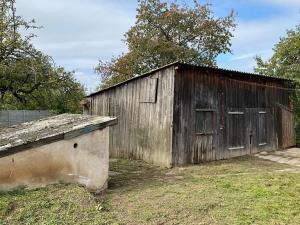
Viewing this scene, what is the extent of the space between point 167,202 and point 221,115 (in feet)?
25.2

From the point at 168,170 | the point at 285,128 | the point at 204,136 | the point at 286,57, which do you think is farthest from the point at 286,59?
the point at 168,170

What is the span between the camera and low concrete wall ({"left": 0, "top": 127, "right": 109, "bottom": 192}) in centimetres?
816

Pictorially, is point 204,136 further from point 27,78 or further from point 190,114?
point 27,78

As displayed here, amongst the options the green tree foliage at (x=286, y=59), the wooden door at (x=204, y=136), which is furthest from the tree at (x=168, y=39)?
the wooden door at (x=204, y=136)

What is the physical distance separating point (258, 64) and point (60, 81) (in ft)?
45.7

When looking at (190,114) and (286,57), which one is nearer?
(190,114)

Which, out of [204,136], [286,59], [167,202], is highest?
[286,59]

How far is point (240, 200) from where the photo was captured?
26.3 ft

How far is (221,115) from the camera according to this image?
49.1ft

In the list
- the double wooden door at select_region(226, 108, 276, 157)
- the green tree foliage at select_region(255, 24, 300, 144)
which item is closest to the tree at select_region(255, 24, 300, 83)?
the green tree foliage at select_region(255, 24, 300, 144)

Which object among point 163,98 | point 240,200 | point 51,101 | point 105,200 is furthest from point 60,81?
point 240,200

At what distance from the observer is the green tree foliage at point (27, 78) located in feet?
51.6

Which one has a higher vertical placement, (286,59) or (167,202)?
(286,59)

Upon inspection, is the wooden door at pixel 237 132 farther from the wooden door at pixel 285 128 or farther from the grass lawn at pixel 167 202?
the grass lawn at pixel 167 202
